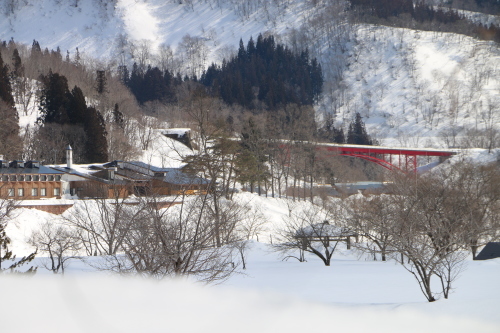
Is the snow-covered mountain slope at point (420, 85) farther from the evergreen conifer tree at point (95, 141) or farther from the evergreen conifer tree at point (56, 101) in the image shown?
the evergreen conifer tree at point (56, 101)

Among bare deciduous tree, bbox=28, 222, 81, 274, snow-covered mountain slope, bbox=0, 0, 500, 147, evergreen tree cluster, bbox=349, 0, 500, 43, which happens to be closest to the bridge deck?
snow-covered mountain slope, bbox=0, 0, 500, 147

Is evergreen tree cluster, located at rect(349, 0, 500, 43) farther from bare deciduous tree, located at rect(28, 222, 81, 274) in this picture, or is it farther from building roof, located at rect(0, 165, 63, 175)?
bare deciduous tree, located at rect(28, 222, 81, 274)

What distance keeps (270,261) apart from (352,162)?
51.2 metres

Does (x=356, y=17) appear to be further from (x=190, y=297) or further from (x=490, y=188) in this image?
(x=190, y=297)

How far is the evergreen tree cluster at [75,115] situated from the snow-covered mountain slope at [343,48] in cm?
5556

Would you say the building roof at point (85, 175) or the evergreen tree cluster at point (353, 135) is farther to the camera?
the evergreen tree cluster at point (353, 135)

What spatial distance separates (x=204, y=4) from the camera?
173875mm

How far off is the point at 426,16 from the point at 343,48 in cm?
2224

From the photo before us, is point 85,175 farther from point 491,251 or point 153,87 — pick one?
point 153,87

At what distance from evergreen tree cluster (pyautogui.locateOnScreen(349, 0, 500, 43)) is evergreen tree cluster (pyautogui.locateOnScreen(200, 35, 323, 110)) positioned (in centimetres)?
2382

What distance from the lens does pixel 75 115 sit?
158 feet

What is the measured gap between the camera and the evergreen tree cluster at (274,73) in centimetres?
9775

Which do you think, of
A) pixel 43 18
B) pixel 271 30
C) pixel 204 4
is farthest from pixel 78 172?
pixel 204 4

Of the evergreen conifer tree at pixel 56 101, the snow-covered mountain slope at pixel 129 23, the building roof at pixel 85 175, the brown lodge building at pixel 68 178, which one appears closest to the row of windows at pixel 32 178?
the brown lodge building at pixel 68 178
